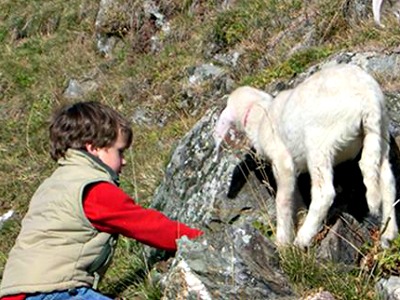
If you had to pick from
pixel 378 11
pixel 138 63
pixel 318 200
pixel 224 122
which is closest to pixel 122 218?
pixel 318 200

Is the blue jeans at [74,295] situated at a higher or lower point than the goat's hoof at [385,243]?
lower

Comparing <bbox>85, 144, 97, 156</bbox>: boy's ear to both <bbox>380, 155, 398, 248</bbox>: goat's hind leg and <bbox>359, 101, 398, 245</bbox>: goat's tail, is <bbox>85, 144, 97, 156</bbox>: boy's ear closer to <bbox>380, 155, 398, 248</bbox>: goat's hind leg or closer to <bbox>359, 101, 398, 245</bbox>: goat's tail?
<bbox>359, 101, 398, 245</bbox>: goat's tail

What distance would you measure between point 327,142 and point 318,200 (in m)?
0.37

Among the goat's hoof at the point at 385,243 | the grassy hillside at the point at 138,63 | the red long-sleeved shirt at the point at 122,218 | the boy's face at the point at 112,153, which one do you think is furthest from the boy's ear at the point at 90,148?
the goat's hoof at the point at 385,243

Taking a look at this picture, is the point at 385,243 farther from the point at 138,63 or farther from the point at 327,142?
the point at 138,63

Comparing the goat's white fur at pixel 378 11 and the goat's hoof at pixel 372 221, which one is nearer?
the goat's hoof at pixel 372 221

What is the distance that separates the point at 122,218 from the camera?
5148 mm

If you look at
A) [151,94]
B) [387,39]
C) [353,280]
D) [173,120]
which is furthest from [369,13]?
[353,280]

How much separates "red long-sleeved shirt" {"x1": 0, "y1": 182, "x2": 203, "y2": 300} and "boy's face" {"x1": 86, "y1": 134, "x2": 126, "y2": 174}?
0.77 feet

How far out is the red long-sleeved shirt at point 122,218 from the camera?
16.7 ft

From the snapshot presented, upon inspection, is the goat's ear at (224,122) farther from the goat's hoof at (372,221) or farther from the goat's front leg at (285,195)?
the goat's hoof at (372,221)

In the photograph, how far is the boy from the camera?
5062 mm

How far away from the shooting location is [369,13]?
33.2 feet

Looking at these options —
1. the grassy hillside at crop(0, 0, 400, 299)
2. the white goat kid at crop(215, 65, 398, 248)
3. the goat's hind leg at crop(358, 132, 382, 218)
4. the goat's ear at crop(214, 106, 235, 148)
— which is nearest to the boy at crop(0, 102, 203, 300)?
the grassy hillside at crop(0, 0, 400, 299)
